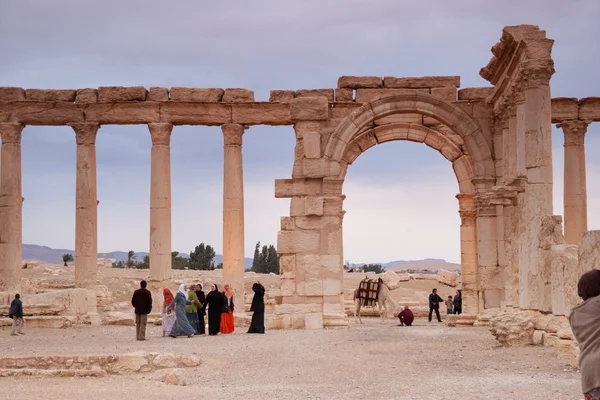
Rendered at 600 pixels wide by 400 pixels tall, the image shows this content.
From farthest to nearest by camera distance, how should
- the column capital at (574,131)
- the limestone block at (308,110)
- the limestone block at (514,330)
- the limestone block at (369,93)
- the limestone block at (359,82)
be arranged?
the column capital at (574,131) < the limestone block at (359,82) < the limestone block at (369,93) < the limestone block at (308,110) < the limestone block at (514,330)

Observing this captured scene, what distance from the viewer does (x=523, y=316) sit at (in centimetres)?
1700

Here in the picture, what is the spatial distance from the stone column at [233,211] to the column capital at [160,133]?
1.77 m

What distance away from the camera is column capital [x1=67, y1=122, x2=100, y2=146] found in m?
28.7

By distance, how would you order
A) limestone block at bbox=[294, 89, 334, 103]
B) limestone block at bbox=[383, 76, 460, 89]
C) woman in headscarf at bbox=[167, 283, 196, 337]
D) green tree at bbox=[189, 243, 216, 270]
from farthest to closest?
green tree at bbox=[189, 243, 216, 270], limestone block at bbox=[383, 76, 460, 89], limestone block at bbox=[294, 89, 334, 103], woman in headscarf at bbox=[167, 283, 196, 337]

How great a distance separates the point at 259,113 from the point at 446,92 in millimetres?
6461

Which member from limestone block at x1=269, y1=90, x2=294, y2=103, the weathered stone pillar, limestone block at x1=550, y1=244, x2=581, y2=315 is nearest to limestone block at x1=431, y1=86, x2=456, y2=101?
the weathered stone pillar

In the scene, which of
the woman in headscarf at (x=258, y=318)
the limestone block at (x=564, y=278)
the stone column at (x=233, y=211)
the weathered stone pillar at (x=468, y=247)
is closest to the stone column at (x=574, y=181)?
the weathered stone pillar at (x=468, y=247)

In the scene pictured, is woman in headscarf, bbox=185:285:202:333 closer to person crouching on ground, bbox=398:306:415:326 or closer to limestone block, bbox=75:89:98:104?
person crouching on ground, bbox=398:306:415:326

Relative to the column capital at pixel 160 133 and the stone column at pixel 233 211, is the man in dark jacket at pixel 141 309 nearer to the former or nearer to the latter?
the stone column at pixel 233 211

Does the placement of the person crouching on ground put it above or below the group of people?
below

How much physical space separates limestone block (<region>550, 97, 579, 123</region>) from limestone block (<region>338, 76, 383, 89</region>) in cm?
701

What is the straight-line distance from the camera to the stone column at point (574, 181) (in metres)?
29.2

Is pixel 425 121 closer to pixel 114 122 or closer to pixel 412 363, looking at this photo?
pixel 114 122

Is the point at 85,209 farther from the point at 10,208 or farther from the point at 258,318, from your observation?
the point at 258,318
